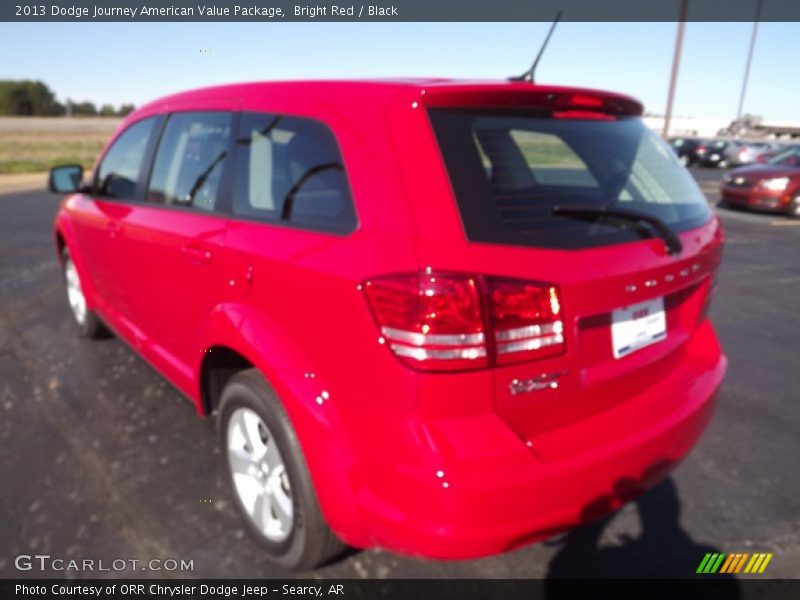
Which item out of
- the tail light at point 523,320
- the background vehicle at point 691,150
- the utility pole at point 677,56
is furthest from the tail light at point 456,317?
the background vehicle at point 691,150

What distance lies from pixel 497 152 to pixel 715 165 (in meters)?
32.3

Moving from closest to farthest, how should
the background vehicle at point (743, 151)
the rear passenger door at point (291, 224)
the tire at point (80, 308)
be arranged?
the rear passenger door at point (291, 224), the tire at point (80, 308), the background vehicle at point (743, 151)

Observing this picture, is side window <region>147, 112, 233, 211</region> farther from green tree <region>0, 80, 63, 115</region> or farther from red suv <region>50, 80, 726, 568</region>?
green tree <region>0, 80, 63, 115</region>

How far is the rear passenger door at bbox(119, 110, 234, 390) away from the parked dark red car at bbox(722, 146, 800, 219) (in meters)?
→ 13.1

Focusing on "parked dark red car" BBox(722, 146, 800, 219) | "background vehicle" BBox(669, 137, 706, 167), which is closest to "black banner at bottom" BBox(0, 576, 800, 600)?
"parked dark red car" BBox(722, 146, 800, 219)

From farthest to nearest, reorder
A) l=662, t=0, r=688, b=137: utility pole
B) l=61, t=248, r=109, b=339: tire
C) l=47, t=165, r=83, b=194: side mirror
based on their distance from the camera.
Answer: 1. l=662, t=0, r=688, b=137: utility pole
2. l=61, t=248, r=109, b=339: tire
3. l=47, t=165, r=83, b=194: side mirror

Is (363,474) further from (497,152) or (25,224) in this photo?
(25,224)

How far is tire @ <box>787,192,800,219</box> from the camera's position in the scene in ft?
41.3

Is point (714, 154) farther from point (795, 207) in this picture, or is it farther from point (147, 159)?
point (147, 159)

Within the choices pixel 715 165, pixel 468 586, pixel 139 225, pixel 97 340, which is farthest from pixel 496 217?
pixel 715 165

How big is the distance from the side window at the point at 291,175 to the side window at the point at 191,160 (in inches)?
6.9

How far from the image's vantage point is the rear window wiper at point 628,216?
1.94 m

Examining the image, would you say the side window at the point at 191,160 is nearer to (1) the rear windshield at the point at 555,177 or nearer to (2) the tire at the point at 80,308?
(1) the rear windshield at the point at 555,177

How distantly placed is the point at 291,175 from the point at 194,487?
1.58 m
